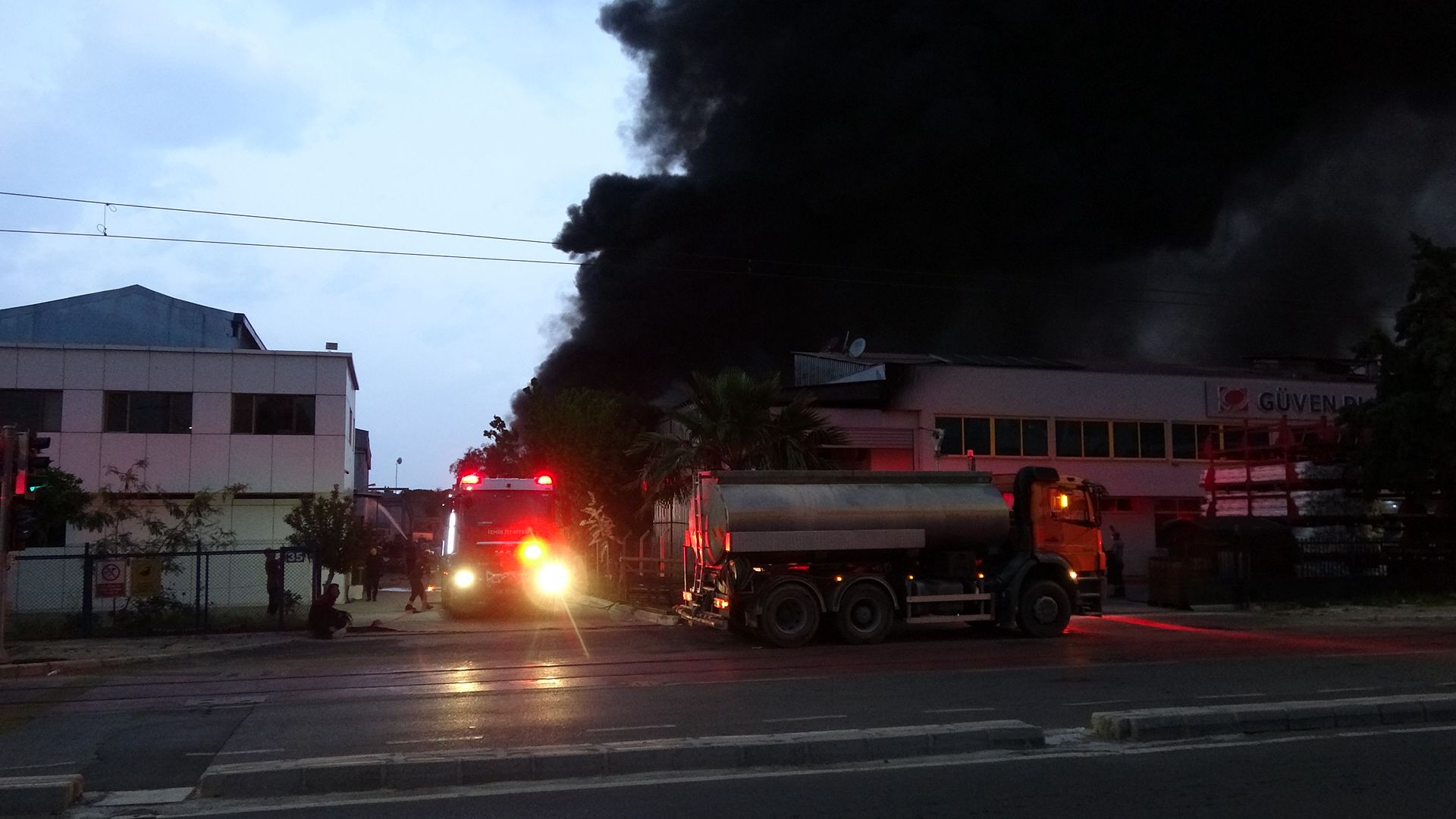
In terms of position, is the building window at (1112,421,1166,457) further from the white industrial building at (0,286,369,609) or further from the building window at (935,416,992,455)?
the white industrial building at (0,286,369,609)

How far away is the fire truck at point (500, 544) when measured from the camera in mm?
22500

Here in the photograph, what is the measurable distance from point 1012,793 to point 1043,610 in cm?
1153

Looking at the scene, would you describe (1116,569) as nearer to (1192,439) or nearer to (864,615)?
(1192,439)

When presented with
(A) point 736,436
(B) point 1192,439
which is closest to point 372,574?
(A) point 736,436

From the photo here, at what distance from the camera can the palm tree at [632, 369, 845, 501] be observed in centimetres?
2238

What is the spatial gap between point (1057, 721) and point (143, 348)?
27.8m

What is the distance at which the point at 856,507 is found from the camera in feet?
56.4

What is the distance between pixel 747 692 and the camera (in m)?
11.9

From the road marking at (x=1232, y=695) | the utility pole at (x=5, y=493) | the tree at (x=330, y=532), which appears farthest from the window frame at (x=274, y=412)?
the road marking at (x=1232, y=695)

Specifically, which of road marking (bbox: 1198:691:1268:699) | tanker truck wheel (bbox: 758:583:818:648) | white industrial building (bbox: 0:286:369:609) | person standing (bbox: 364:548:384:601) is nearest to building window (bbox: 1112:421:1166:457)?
tanker truck wheel (bbox: 758:583:818:648)

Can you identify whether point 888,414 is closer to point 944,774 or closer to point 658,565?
point 658,565

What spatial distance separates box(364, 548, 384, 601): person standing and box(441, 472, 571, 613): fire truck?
5517 mm

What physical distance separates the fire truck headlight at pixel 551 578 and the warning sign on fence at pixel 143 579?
7052 millimetres

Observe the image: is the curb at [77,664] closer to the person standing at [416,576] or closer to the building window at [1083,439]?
the person standing at [416,576]
